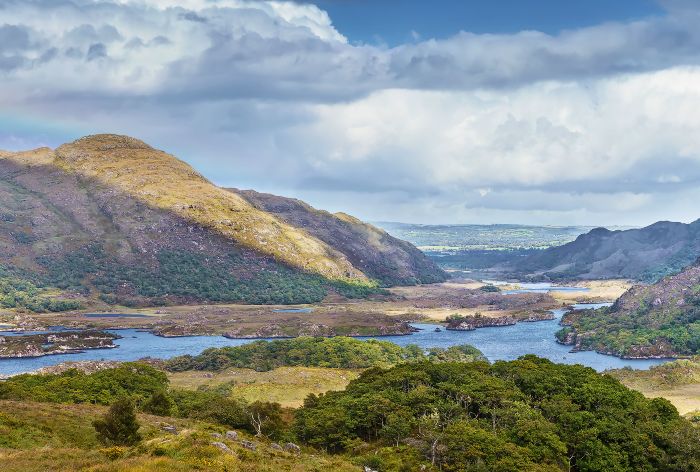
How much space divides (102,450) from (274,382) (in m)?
105

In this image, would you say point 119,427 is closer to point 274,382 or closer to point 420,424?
point 420,424

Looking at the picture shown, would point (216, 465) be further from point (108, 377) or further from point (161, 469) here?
point (108, 377)

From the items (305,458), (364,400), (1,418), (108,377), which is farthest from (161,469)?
(108,377)

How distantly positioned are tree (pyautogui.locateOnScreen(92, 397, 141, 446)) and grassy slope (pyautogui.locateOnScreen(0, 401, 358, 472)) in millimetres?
1617

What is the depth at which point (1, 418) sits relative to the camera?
232 ft

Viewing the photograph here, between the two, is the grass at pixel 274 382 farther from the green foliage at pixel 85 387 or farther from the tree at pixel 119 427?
the tree at pixel 119 427

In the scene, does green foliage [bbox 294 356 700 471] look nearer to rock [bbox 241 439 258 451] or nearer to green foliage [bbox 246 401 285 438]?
green foliage [bbox 246 401 285 438]

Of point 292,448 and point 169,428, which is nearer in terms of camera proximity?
point 169,428

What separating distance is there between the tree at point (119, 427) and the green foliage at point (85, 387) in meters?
36.2

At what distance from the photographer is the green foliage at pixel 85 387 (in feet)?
328

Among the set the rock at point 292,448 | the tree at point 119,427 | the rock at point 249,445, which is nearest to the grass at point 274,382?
the rock at point 292,448

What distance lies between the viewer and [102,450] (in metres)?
55.9

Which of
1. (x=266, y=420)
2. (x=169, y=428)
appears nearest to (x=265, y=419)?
(x=266, y=420)

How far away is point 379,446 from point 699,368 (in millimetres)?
136705
